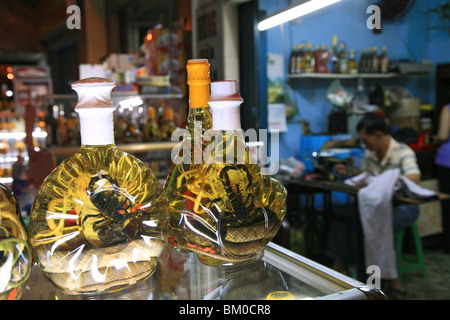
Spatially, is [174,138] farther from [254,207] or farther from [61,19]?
[61,19]

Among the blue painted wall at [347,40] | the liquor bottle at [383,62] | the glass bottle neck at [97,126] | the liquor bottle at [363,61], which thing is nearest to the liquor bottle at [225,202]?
the glass bottle neck at [97,126]

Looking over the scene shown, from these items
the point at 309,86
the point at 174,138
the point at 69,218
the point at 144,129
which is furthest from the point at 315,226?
the point at 69,218

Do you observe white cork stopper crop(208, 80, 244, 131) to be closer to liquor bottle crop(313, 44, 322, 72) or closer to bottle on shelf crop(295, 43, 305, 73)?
bottle on shelf crop(295, 43, 305, 73)

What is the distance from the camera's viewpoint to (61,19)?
168 inches

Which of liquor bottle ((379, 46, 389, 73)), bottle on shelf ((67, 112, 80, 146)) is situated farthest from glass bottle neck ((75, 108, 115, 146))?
liquor bottle ((379, 46, 389, 73))

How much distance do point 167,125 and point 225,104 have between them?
2.98m

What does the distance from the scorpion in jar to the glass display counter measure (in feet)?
0.22

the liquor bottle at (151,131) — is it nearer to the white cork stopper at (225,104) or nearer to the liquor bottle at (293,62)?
the liquor bottle at (293,62)

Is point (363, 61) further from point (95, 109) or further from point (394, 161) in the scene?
point (95, 109)

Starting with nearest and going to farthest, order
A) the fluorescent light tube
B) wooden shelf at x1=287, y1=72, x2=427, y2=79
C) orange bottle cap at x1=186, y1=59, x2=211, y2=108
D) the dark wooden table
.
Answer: orange bottle cap at x1=186, y1=59, x2=211, y2=108, the fluorescent light tube, the dark wooden table, wooden shelf at x1=287, y1=72, x2=427, y2=79

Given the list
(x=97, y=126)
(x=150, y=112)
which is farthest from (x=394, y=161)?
(x=97, y=126)

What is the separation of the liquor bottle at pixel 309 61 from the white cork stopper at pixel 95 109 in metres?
3.98

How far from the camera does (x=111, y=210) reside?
16.6 inches

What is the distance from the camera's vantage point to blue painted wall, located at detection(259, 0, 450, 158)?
4.31 metres
